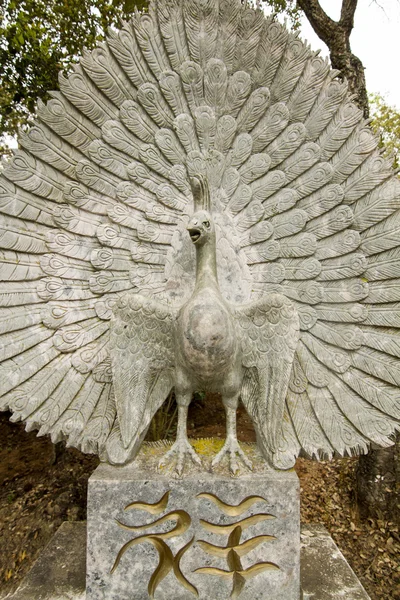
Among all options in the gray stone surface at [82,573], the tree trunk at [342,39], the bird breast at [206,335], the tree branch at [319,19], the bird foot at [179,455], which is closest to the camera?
the bird breast at [206,335]

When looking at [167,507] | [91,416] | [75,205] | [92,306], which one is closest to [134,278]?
[92,306]

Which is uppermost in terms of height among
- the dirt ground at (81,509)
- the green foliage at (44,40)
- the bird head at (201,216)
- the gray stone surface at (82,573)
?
the green foliage at (44,40)

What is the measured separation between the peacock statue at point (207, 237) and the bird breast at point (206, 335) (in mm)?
153

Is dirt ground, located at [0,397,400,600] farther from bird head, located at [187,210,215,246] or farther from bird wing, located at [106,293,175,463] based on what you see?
bird head, located at [187,210,215,246]

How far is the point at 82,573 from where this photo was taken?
8.04ft

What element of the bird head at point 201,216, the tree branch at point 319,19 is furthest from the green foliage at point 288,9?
the bird head at point 201,216

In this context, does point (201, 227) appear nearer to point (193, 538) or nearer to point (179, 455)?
point (179, 455)

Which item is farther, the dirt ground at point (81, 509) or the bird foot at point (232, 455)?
the dirt ground at point (81, 509)

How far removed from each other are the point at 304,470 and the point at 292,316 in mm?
3441

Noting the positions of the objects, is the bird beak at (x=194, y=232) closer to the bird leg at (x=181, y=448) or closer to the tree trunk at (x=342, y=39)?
the bird leg at (x=181, y=448)

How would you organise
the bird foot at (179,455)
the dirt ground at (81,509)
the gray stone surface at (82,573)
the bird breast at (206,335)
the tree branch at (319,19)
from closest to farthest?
the bird breast at (206,335)
the bird foot at (179,455)
the gray stone surface at (82,573)
the dirt ground at (81,509)
the tree branch at (319,19)

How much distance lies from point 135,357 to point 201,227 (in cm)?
75

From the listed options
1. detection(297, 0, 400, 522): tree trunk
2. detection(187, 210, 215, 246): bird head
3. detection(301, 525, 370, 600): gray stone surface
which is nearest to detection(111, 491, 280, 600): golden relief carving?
detection(301, 525, 370, 600): gray stone surface

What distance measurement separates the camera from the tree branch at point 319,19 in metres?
4.12
